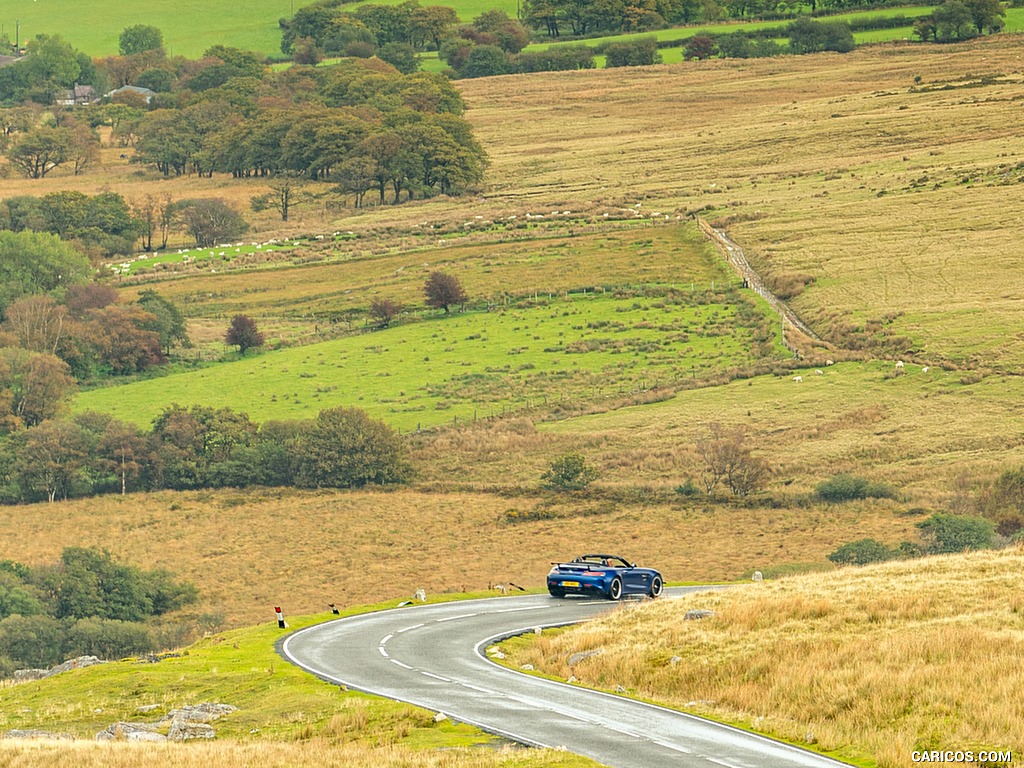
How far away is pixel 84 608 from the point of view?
7162 cm

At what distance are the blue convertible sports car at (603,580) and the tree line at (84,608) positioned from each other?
24.6 m

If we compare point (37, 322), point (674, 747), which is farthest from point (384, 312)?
point (674, 747)

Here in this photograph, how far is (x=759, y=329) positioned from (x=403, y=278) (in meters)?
38.3

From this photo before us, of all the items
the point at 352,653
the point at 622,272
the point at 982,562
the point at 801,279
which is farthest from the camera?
the point at 622,272

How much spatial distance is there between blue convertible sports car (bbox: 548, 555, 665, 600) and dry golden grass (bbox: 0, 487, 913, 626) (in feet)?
53.4

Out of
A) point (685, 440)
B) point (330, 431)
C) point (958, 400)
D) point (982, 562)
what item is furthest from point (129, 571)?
point (958, 400)

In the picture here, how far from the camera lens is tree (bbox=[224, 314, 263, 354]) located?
120 meters

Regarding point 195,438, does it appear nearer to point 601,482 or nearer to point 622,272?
point 601,482

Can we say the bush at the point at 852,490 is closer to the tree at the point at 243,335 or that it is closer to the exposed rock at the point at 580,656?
the exposed rock at the point at 580,656

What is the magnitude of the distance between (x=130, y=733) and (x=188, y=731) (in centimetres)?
121

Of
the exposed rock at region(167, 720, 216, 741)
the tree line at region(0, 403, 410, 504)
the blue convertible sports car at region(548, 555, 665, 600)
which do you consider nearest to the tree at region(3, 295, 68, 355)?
the tree line at region(0, 403, 410, 504)

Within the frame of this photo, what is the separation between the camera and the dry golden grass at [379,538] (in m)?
69.9

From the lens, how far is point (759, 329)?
4446 inches

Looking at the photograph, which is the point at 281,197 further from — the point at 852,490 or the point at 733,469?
the point at 852,490
